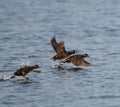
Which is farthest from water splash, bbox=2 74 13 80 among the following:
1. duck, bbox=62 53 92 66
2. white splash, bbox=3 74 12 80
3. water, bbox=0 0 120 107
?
duck, bbox=62 53 92 66

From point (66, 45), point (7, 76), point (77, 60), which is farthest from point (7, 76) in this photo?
point (66, 45)

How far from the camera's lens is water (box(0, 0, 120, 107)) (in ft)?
39.9

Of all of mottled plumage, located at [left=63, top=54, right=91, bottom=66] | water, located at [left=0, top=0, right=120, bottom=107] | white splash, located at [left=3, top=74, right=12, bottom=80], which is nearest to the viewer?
water, located at [left=0, top=0, right=120, bottom=107]

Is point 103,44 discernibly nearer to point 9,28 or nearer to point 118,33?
point 118,33

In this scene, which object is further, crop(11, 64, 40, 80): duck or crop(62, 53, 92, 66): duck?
crop(62, 53, 92, 66): duck

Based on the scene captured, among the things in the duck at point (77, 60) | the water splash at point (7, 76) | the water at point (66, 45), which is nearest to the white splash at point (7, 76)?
the water splash at point (7, 76)

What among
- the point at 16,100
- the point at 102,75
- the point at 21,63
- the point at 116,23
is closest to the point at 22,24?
the point at 116,23

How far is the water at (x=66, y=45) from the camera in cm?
1217

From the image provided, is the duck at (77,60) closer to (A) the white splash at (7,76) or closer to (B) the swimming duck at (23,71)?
(B) the swimming duck at (23,71)

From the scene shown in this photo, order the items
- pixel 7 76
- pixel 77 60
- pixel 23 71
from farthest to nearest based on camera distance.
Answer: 1. pixel 77 60
2. pixel 7 76
3. pixel 23 71

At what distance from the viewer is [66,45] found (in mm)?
17750

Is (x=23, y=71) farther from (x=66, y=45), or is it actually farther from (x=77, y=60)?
(x=66, y=45)

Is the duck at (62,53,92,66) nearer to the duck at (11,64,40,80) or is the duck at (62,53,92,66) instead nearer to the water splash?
the duck at (11,64,40,80)

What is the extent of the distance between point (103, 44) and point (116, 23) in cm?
442
